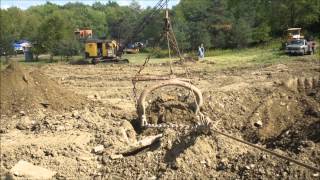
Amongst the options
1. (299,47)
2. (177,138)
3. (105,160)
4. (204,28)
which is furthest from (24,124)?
(204,28)

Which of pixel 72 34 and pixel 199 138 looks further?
pixel 72 34

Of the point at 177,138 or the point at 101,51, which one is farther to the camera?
the point at 101,51

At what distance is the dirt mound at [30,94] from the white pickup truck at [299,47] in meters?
17.0

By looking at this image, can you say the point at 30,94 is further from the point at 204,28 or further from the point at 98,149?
the point at 204,28

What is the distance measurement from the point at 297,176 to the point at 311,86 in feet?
26.6

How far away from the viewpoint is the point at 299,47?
96.1ft

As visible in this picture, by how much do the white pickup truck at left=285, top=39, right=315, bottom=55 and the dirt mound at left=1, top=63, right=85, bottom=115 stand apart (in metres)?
17.0

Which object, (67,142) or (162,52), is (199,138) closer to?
(67,142)

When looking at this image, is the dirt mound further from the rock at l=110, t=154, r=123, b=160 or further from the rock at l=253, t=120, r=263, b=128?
the rock at l=253, t=120, r=263, b=128

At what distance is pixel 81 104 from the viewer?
15.1 m

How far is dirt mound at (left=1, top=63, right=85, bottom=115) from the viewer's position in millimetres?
14828

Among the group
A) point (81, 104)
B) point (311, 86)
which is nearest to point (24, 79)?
point (81, 104)

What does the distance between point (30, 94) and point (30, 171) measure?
21.1 ft

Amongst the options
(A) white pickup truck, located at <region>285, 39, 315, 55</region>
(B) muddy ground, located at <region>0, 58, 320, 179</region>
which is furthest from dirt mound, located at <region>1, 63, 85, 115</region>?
(A) white pickup truck, located at <region>285, 39, 315, 55</region>
